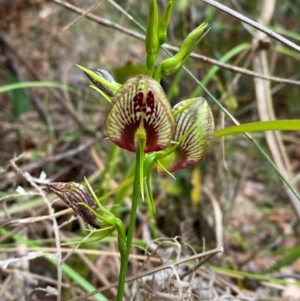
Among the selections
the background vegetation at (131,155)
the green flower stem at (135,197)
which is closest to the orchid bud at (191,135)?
the green flower stem at (135,197)

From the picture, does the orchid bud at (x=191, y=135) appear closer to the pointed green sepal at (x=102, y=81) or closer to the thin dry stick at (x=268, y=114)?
the pointed green sepal at (x=102, y=81)

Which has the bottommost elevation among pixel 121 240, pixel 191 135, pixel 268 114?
pixel 121 240

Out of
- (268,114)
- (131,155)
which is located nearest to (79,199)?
(268,114)

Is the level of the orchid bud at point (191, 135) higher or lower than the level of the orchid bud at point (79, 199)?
higher

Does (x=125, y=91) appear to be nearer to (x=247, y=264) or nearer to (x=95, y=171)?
(x=247, y=264)

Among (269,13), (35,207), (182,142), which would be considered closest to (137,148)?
(182,142)

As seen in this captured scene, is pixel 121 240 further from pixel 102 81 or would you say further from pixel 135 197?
pixel 102 81
